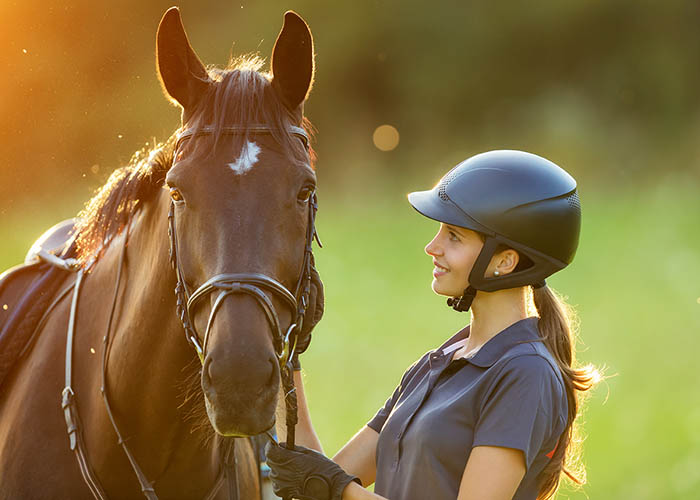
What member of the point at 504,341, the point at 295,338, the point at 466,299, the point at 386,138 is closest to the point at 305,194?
the point at 295,338

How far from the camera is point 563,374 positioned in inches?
82.4

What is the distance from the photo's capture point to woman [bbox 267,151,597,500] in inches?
75.7

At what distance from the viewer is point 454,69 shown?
19.5 meters

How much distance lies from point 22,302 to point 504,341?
1796mm

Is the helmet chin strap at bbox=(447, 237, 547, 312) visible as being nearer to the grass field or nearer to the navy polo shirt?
the navy polo shirt

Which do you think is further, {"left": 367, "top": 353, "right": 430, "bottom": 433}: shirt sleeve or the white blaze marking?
{"left": 367, "top": 353, "right": 430, "bottom": 433}: shirt sleeve

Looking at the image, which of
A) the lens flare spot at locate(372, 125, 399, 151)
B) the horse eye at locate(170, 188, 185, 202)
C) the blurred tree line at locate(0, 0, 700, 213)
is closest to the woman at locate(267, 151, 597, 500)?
the horse eye at locate(170, 188, 185, 202)

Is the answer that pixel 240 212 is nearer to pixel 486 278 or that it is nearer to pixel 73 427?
pixel 486 278

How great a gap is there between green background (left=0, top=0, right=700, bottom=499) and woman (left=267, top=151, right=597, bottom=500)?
846cm

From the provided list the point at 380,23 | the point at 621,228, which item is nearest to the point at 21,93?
the point at 380,23

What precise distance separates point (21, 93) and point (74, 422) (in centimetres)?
1700

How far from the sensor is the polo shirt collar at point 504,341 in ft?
6.79

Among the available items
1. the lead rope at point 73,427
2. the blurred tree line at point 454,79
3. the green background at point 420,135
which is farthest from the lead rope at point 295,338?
the blurred tree line at point 454,79

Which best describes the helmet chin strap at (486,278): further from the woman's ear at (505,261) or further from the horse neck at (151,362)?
the horse neck at (151,362)
